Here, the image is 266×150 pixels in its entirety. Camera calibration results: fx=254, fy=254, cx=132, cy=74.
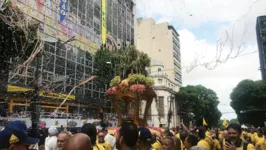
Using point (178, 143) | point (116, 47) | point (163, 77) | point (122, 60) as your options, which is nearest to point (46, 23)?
point (122, 60)

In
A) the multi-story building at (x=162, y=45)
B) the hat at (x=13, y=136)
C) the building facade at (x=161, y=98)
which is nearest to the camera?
the hat at (x=13, y=136)

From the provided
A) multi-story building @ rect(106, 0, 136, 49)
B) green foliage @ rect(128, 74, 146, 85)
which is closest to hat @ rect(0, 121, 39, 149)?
green foliage @ rect(128, 74, 146, 85)

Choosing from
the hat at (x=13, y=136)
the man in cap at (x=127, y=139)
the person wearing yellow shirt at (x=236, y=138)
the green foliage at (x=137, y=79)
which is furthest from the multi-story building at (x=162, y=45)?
the hat at (x=13, y=136)

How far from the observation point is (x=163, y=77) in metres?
53.6

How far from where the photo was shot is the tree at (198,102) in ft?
179

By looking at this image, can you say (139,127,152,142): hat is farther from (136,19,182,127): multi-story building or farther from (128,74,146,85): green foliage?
(136,19,182,127): multi-story building

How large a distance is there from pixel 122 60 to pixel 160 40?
38.8 meters

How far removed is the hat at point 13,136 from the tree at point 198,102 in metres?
54.1

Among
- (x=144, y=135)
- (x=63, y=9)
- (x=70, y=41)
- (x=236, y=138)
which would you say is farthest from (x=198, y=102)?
(x=144, y=135)

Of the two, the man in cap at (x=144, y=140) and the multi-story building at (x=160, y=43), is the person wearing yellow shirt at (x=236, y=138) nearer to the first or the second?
the man in cap at (x=144, y=140)

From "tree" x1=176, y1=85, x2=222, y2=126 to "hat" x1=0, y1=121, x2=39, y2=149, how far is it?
54.1 metres

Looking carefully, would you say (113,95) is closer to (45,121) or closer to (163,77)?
(45,121)

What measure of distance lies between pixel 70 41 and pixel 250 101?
35.2 m

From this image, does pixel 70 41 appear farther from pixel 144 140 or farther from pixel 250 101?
pixel 250 101
